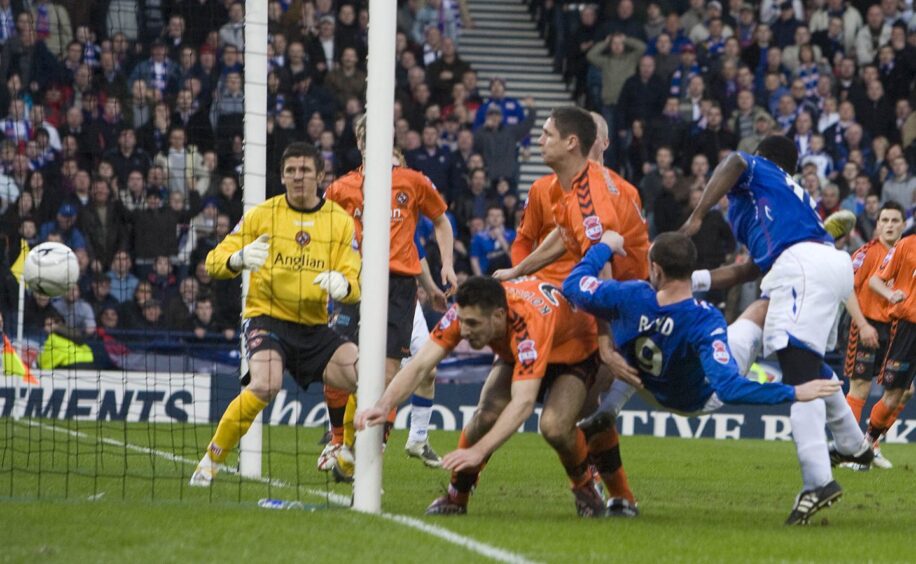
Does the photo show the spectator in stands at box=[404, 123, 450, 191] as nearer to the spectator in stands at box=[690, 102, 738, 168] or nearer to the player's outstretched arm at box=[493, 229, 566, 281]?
the spectator in stands at box=[690, 102, 738, 168]

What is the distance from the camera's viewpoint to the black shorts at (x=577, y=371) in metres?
8.53

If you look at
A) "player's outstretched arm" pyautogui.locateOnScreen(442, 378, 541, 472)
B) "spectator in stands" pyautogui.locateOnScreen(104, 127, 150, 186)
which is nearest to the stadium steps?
"spectator in stands" pyautogui.locateOnScreen(104, 127, 150, 186)

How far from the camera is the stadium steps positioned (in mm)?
24938

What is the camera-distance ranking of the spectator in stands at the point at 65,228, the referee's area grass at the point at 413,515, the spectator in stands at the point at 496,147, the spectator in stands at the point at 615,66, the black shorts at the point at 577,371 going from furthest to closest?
the spectator in stands at the point at 615,66 < the spectator in stands at the point at 496,147 < the spectator in stands at the point at 65,228 < the black shorts at the point at 577,371 < the referee's area grass at the point at 413,515

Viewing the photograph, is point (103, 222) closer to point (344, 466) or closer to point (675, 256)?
point (344, 466)

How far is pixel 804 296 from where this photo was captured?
27.9 ft

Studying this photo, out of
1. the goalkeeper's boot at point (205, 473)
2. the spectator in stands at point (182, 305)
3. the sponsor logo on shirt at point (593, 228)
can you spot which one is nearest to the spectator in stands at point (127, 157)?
the spectator in stands at point (182, 305)

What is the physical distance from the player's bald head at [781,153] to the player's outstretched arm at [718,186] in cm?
43

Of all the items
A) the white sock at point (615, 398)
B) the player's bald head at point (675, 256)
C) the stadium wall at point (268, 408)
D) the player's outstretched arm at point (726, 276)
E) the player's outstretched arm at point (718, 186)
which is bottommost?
the stadium wall at point (268, 408)

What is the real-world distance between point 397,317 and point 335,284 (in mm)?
3198

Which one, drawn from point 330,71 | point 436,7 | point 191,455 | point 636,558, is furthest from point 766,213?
point 436,7

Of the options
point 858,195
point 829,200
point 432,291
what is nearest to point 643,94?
point 829,200

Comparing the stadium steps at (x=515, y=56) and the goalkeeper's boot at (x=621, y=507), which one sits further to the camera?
the stadium steps at (x=515, y=56)

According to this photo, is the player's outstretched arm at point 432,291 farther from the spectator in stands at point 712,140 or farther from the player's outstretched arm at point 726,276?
the spectator in stands at point 712,140
